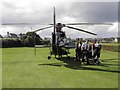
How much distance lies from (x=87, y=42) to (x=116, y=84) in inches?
362

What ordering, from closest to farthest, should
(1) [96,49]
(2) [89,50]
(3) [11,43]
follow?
(1) [96,49] → (2) [89,50] → (3) [11,43]

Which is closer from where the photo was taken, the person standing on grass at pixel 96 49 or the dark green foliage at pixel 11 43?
the person standing on grass at pixel 96 49

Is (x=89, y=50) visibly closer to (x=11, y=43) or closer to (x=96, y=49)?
(x=96, y=49)

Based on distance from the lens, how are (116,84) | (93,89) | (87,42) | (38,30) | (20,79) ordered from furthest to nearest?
1. (38,30)
2. (87,42)
3. (20,79)
4. (116,84)
5. (93,89)

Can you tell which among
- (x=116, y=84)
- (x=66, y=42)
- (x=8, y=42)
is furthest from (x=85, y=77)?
(x=8, y=42)

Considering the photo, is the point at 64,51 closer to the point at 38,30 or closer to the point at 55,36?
the point at 55,36

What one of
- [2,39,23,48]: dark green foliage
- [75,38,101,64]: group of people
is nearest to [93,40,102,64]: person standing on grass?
[75,38,101,64]: group of people

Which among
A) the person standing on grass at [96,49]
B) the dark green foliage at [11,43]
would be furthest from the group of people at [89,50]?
the dark green foliage at [11,43]

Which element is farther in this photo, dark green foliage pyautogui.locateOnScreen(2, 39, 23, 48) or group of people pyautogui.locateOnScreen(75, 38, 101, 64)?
dark green foliage pyautogui.locateOnScreen(2, 39, 23, 48)

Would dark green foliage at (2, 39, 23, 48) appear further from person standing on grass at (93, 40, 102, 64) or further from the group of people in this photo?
person standing on grass at (93, 40, 102, 64)

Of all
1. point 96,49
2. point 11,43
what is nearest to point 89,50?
point 96,49

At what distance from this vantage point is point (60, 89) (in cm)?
1092

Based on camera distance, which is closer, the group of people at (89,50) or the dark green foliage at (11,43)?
the group of people at (89,50)

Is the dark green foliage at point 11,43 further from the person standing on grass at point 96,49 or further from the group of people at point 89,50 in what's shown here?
the person standing on grass at point 96,49
